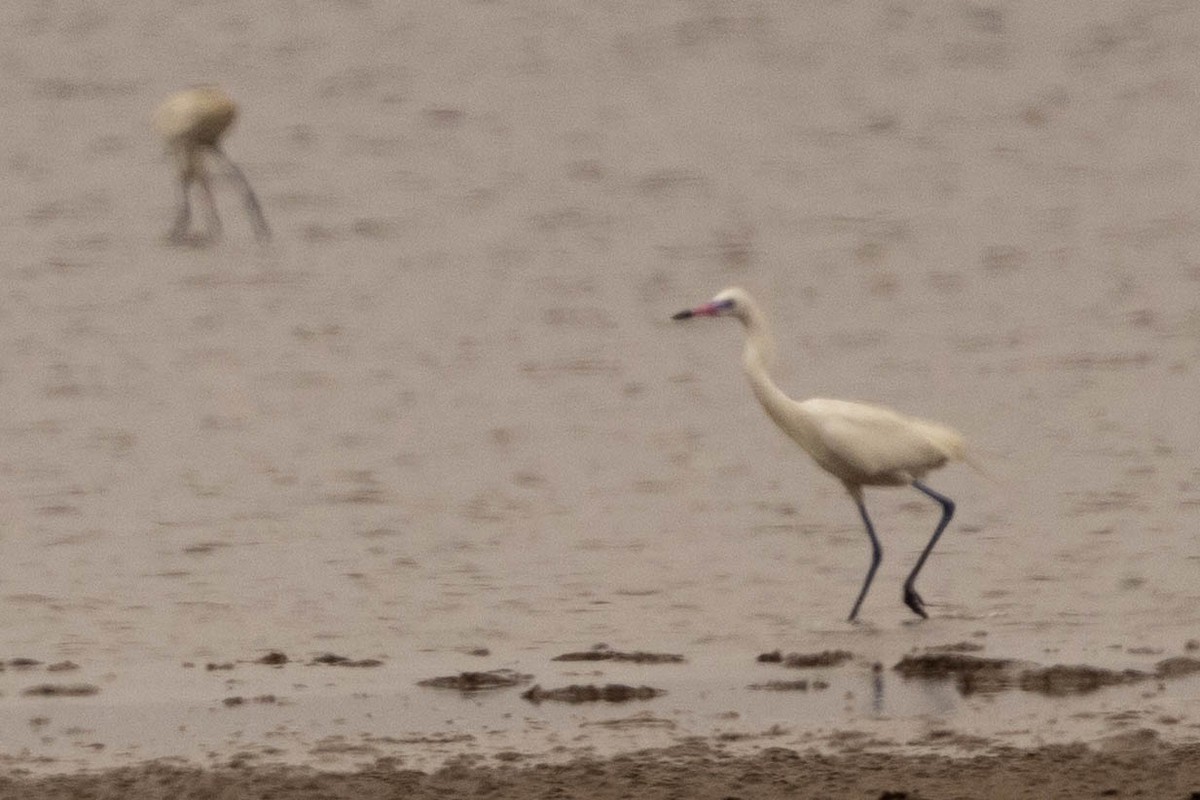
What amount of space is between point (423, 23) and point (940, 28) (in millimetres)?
5517

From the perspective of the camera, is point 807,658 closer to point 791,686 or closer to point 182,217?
point 791,686

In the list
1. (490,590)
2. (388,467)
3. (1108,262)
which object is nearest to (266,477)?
(388,467)

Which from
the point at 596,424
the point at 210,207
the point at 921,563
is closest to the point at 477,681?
the point at 921,563

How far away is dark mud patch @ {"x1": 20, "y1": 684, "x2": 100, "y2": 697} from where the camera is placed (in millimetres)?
8305

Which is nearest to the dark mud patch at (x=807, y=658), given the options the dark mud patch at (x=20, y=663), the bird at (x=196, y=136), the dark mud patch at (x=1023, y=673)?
the dark mud patch at (x=1023, y=673)

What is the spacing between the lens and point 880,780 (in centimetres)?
701

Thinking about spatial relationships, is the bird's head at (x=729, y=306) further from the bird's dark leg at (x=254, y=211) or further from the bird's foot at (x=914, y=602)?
the bird's dark leg at (x=254, y=211)

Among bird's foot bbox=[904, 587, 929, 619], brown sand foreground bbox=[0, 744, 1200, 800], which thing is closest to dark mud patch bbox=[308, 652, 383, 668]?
brown sand foreground bbox=[0, 744, 1200, 800]

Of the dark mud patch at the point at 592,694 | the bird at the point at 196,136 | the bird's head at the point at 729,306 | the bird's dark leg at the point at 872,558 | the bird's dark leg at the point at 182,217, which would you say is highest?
the bird at the point at 196,136

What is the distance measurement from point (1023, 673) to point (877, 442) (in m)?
1.67

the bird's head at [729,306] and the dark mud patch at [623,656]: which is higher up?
the bird's head at [729,306]

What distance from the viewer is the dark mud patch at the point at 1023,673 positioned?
26.8 ft

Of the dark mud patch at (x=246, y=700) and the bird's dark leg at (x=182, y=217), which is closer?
the dark mud patch at (x=246, y=700)

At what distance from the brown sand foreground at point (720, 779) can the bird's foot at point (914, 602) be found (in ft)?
6.37
